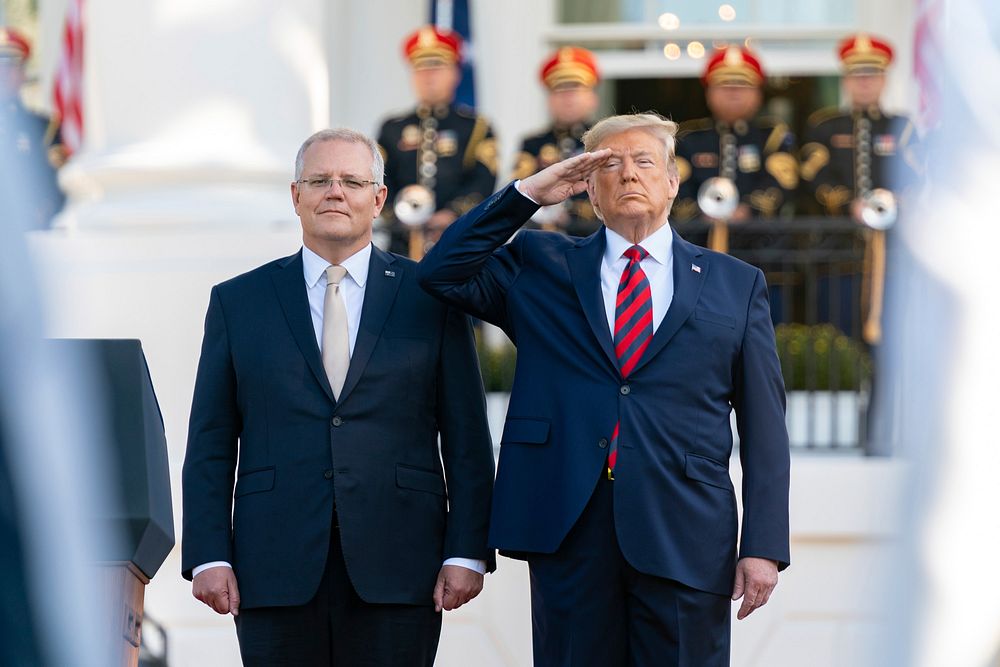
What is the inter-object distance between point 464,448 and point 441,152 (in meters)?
4.29

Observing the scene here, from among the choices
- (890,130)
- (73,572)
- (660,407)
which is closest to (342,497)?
(660,407)

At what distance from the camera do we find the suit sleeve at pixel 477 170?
25.4 feet

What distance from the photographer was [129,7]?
7027 mm

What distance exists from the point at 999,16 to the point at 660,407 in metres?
1.11

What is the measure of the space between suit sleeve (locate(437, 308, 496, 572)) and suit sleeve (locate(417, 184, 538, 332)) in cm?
12

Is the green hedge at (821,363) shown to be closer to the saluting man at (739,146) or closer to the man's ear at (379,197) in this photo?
the saluting man at (739,146)

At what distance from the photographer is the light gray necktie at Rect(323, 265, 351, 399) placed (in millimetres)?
3945

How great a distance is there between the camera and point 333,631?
3.86 metres

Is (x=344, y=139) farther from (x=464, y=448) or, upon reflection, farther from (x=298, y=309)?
(x=464, y=448)

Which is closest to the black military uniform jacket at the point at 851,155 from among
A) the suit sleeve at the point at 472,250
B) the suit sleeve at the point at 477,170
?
the suit sleeve at the point at 477,170

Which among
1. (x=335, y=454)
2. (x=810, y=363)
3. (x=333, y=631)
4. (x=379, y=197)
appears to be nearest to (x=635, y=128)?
(x=379, y=197)

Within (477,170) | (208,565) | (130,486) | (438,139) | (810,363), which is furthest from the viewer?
(438,139)

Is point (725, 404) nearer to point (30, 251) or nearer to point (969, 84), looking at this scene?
point (969, 84)

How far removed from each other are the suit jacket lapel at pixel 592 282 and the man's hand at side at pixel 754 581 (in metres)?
0.54
